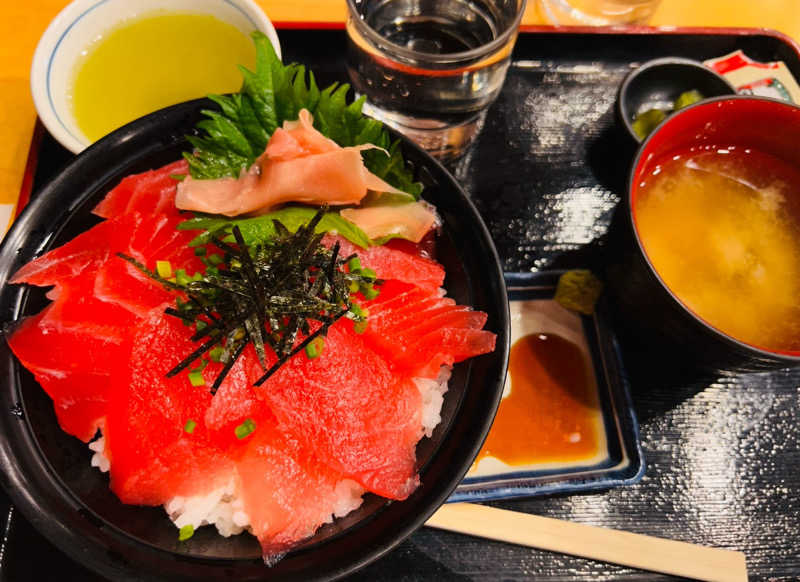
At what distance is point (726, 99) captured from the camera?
1.67 m

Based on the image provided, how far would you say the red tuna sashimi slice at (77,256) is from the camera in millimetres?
1384

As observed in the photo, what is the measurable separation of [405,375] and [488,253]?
388 millimetres

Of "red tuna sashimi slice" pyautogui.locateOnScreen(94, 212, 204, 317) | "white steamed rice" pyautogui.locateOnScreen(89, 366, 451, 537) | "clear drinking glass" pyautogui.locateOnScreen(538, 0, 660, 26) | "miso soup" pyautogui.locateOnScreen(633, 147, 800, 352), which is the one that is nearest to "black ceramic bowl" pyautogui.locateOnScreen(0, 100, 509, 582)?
"white steamed rice" pyautogui.locateOnScreen(89, 366, 451, 537)

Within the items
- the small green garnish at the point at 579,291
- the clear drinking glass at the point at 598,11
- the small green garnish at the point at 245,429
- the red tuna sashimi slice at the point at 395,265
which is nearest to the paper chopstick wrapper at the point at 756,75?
the clear drinking glass at the point at 598,11

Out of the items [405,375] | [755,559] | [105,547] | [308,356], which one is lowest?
[755,559]

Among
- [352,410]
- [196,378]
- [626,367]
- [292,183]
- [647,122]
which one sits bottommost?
[626,367]

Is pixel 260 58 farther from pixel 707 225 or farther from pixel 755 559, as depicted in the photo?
pixel 755 559

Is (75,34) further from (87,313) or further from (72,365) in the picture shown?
(72,365)

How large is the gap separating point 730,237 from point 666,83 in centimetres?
84

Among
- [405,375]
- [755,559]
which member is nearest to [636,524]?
[755,559]

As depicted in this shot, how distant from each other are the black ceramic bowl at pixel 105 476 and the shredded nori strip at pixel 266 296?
29 centimetres

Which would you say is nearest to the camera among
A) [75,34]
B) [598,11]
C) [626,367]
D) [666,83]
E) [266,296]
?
[266,296]

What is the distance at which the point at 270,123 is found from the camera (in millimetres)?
1650

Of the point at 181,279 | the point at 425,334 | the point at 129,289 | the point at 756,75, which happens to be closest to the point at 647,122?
the point at 756,75
